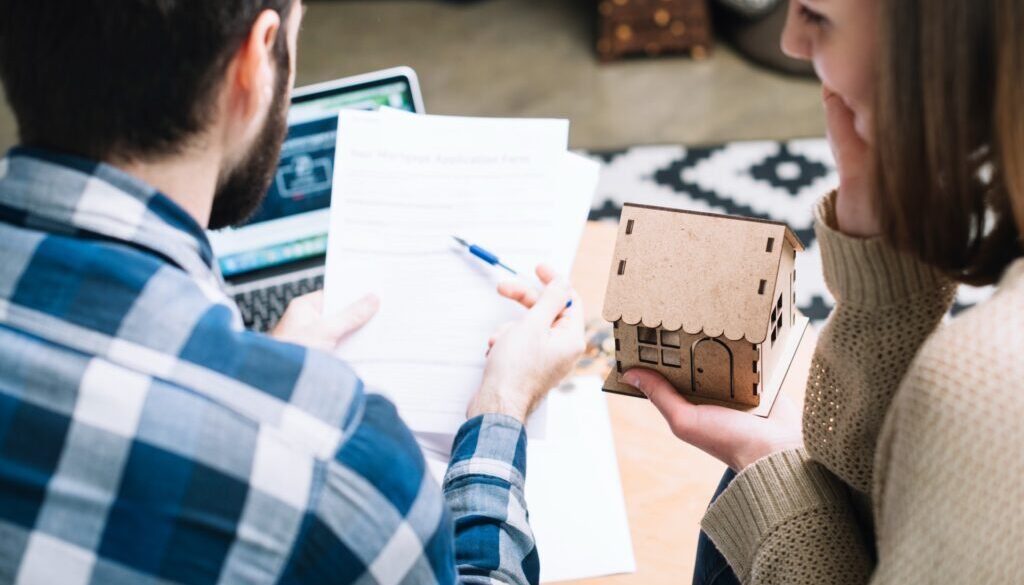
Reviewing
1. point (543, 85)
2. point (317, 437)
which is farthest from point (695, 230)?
point (543, 85)

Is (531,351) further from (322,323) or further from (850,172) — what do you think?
(850,172)

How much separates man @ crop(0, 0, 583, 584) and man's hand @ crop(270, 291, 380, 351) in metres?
0.24

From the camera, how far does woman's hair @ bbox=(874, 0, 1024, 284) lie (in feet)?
2.03

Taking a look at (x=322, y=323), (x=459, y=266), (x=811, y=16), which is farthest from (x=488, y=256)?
(x=811, y=16)

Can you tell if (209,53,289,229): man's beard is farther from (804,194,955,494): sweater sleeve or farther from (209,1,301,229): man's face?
(804,194,955,494): sweater sleeve

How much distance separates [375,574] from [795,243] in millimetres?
511

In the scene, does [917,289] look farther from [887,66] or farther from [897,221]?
[887,66]

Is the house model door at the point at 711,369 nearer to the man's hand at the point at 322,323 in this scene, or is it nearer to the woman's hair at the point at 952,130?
the woman's hair at the point at 952,130

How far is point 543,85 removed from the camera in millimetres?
2928

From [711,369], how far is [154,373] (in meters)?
0.51

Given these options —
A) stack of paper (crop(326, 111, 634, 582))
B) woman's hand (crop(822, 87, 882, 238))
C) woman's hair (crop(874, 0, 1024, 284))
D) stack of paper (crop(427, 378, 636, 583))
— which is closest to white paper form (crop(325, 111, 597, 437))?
stack of paper (crop(326, 111, 634, 582))

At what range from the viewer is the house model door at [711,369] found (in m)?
0.91

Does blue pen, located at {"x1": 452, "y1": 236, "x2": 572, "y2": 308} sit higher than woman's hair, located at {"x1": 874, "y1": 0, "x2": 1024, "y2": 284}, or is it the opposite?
woman's hair, located at {"x1": 874, "y1": 0, "x2": 1024, "y2": 284}

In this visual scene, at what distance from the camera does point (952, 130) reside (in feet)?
2.14
